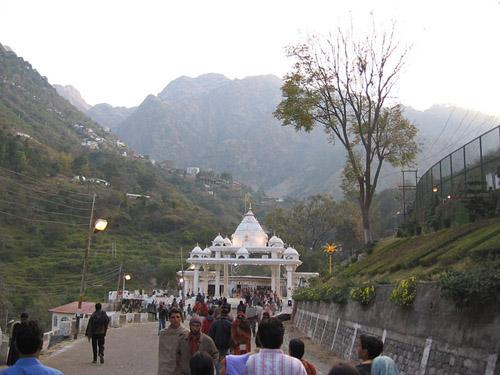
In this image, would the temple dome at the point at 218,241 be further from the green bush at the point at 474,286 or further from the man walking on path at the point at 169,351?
the man walking on path at the point at 169,351

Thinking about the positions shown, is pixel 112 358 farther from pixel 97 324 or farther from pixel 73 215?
pixel 73 215

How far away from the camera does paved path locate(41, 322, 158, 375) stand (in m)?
A: 13.7

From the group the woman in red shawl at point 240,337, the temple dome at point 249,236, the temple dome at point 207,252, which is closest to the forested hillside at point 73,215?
the temple dome at point 207,252

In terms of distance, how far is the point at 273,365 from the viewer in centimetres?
497

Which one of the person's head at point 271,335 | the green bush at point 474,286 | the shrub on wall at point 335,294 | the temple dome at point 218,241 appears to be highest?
the temple dome at point 218,241

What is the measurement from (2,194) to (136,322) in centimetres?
5169

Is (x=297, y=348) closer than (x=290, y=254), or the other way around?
(x=297, y=348)

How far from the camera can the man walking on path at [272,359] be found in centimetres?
495

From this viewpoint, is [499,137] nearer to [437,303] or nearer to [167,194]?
[437,303]

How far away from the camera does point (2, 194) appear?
80.5 meters

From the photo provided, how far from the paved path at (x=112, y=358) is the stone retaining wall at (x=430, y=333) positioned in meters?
5.12

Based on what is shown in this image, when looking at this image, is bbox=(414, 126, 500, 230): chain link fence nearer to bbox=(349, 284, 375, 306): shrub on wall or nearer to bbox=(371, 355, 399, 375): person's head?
bbox=(349, 284, 375, 306): shrub on wall

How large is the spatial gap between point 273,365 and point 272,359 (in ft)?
0.15

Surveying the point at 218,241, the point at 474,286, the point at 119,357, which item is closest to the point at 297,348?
the point at 474,286
